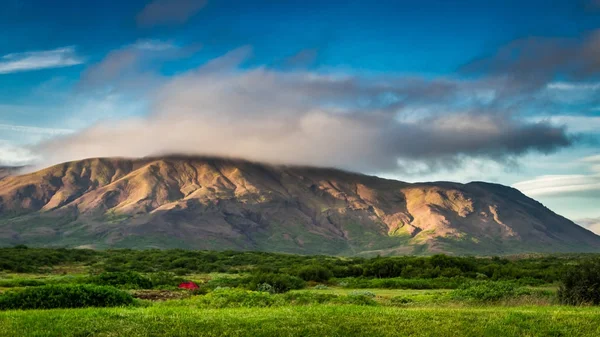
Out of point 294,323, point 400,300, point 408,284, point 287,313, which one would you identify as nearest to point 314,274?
point 408,284

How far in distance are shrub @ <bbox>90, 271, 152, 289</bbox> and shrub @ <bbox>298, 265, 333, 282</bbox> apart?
58.3 ft

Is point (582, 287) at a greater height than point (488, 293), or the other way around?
point (582, 287)

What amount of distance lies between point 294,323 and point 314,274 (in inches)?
1505

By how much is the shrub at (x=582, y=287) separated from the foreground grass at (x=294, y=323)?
8.46m

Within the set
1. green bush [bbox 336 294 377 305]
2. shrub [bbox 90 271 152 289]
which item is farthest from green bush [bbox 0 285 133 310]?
shrub [bbox 90 271 152 289]

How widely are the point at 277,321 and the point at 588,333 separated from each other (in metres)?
12.1

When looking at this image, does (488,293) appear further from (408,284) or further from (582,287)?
(408,284)

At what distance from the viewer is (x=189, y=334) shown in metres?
22.2

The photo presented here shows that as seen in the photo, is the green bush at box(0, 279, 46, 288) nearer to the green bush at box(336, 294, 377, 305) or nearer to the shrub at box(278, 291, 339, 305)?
the shrub at box(278, 291, 339, 305)

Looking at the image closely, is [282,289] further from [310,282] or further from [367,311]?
[367,311]

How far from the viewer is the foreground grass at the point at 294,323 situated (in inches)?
876

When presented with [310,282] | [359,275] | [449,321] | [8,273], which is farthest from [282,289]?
[8,273]

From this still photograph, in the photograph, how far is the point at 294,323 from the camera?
23.4m

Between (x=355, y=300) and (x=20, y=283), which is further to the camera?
(x=20, y=283)
